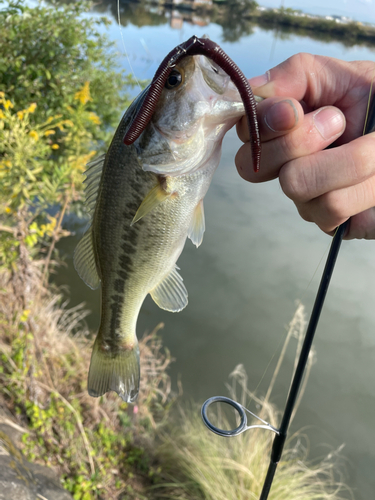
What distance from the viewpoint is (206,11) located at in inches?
442

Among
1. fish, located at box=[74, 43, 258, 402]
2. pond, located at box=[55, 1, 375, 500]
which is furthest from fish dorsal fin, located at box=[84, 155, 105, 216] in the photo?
pond, located at box=[55, 1, 375, 500]

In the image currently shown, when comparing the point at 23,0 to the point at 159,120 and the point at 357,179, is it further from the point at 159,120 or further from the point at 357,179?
the point at 357,179

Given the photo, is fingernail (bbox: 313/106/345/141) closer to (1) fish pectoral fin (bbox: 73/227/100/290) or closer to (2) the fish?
(2) the fish

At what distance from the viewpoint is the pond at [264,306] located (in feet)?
Result: 15.7

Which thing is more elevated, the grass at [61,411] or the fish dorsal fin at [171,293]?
the fish dorsal fin at [171,293]

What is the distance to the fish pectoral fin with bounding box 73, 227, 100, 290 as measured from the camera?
54.3 inches

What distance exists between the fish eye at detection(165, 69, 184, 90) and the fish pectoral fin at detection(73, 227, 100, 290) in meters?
0.58

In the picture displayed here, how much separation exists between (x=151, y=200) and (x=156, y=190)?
0.04 metres

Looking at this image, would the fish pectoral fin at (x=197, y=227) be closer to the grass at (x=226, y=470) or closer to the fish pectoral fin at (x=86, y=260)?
the fish pectoral fin at (x=86, y=260)

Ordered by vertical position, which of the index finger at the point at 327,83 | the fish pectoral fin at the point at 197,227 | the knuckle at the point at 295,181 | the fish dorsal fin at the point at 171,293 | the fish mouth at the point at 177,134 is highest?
the index finger at the point at 327,83

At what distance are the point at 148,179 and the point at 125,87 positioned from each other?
21.2 ft

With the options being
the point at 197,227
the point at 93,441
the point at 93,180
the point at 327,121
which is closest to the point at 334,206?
the point at 327,121

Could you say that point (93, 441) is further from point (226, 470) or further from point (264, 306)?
point (264, 306)

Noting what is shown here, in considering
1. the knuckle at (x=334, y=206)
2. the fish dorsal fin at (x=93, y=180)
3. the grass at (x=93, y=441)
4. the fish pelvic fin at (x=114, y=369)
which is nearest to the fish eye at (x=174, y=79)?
the fish dorsal fin at (x=93, y=180)
